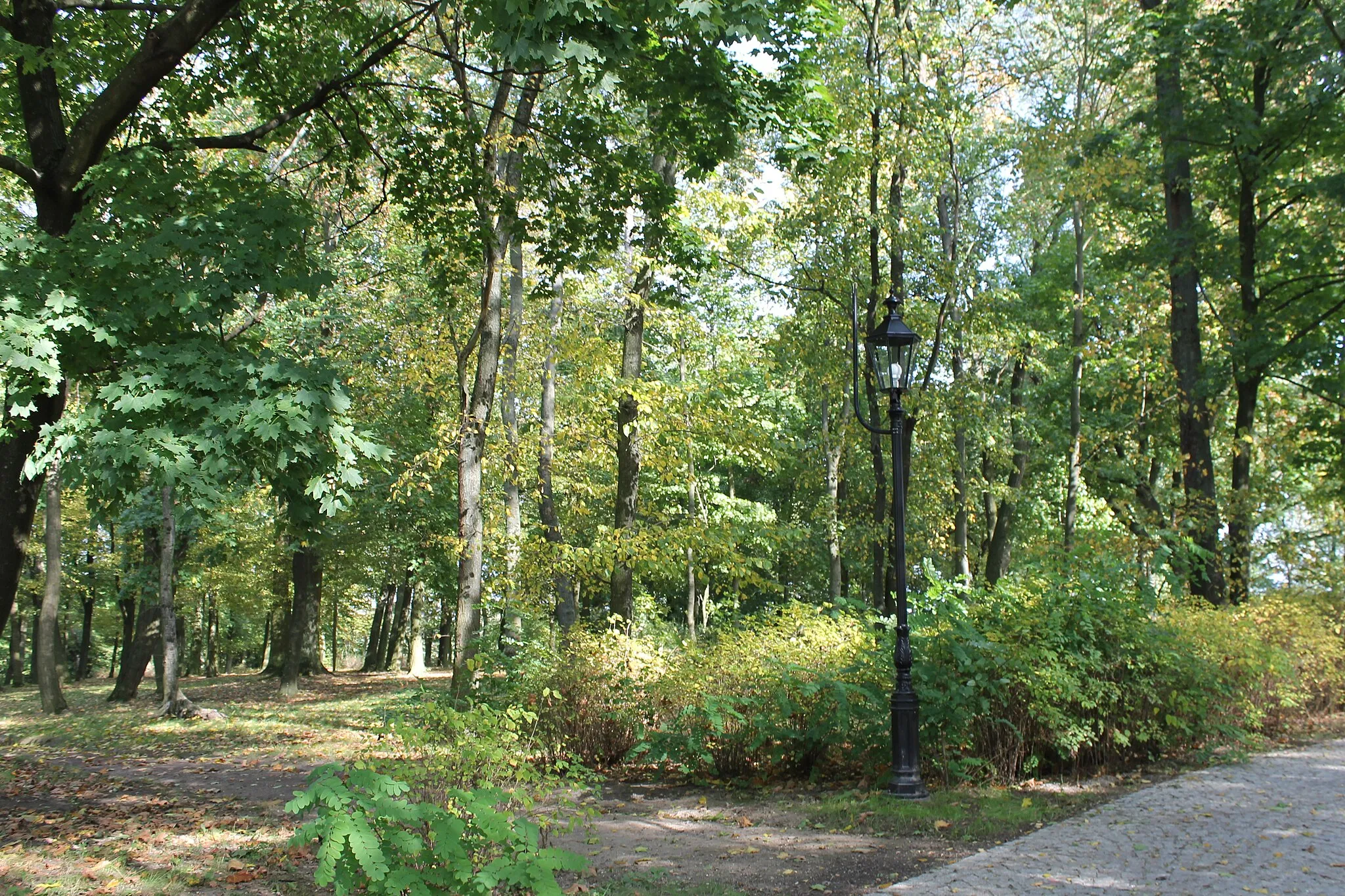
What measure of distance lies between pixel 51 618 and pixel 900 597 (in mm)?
16156

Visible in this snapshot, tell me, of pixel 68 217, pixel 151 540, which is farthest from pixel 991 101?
pixel 151 540

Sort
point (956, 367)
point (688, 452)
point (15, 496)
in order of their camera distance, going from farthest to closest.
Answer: point (956, 367)
point (688, 452)
point (15, 496)

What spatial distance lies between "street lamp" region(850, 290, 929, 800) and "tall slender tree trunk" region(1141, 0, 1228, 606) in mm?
6739

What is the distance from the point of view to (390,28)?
9.02 meters

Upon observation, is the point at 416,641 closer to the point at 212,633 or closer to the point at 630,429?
the point at 630,429

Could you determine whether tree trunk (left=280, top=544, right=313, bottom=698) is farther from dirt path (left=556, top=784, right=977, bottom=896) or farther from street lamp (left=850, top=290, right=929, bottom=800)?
street lamp (left=850, top=290, right=929, bottom=800)

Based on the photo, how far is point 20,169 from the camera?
6.84m

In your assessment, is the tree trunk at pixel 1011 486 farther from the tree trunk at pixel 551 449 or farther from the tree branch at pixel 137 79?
the tree branch at pixel 137 79

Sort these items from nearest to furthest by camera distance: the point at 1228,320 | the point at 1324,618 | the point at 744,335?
the point at 1324,618
the point at 1228,320
the point at 744,335

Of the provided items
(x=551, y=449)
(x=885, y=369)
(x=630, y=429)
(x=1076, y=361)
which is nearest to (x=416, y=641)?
(x=551, y=449)

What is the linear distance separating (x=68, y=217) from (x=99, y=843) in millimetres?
4667

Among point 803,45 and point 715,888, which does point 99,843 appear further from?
point 803,45

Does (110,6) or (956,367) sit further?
(956,367)

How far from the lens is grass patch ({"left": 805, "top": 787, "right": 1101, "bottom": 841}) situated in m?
6.80
